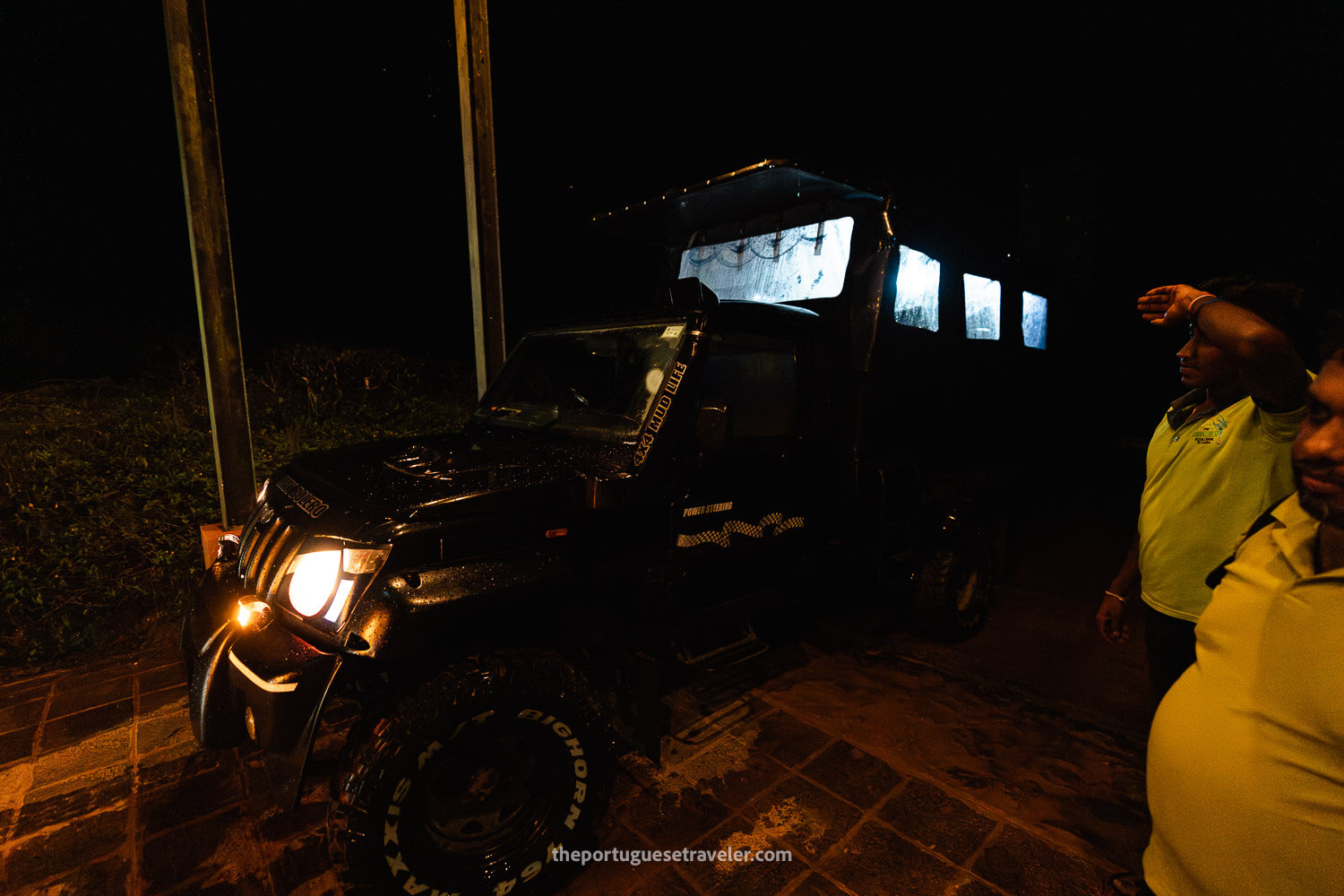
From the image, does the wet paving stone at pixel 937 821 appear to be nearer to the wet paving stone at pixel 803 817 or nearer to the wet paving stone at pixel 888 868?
the wet paving stone at pixel 888 868

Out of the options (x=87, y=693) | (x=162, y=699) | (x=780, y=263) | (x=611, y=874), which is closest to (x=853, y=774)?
(x=611, y=874)

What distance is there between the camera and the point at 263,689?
1.84 m

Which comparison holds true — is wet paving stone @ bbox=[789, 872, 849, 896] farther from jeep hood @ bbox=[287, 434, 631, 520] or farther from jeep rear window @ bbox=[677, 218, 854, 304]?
jeep rear window @ bbox=[677, 218, 854, 304]

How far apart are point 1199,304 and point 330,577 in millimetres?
3020

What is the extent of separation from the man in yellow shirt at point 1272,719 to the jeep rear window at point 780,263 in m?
2.41

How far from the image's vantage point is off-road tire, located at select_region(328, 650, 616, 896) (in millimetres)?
1812

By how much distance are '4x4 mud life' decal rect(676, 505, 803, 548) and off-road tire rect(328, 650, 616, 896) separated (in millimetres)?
800

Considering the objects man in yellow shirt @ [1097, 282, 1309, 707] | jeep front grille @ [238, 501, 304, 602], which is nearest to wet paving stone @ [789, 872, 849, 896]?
man in yellow shirt @ [1097, 282, 1309, 707]

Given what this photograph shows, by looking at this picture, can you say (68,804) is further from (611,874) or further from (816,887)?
(816,887)

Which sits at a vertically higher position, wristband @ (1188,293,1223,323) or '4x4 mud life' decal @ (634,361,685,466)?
wristband @ (1188,293,1223,323)

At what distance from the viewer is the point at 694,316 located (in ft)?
8.49

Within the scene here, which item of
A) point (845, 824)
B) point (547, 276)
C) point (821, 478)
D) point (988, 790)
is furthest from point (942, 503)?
point (547, 276)

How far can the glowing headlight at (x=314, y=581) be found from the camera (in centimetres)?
196

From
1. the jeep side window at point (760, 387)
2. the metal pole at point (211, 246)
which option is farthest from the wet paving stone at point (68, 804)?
the jeep side window at point (760, 387)
